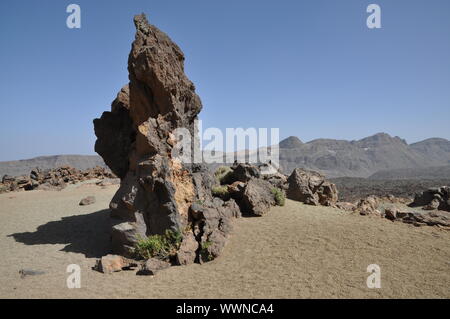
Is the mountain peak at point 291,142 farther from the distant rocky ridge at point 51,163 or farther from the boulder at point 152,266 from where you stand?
the boulder at point 152,266

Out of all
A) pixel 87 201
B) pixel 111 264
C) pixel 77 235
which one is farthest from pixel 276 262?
pixel 87 201

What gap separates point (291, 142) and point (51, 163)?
82.2 metres

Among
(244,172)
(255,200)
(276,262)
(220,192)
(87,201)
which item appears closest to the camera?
(276,262)

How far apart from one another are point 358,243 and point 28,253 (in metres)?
10.7

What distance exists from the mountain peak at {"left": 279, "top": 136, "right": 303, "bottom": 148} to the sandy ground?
350 ft

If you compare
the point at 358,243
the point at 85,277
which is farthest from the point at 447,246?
the point at 85,277

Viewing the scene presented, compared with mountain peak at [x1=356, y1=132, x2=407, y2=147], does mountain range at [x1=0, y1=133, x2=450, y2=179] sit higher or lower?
lower

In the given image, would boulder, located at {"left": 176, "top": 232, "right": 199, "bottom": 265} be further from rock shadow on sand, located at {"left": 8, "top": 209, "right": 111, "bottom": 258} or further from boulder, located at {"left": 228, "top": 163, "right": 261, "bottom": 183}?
boulder, located at {"left": 228, "top": 163, "right": 261, "bottom": 183}

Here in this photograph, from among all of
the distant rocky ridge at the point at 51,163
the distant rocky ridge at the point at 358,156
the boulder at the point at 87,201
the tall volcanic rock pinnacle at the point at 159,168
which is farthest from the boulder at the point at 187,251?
the distant rocky ridge at the point at 51,163

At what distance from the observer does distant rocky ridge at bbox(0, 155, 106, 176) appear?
88.2 meters

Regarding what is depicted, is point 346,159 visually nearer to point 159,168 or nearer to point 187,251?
point 159,168

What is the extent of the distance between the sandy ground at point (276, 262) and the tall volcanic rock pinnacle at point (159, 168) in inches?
42.6

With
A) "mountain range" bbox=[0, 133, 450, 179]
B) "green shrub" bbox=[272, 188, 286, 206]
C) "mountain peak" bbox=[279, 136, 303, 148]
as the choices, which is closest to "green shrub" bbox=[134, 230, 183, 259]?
"green shrub" bbox=[272, 188, 286, 206]

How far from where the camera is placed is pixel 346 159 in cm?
9919
